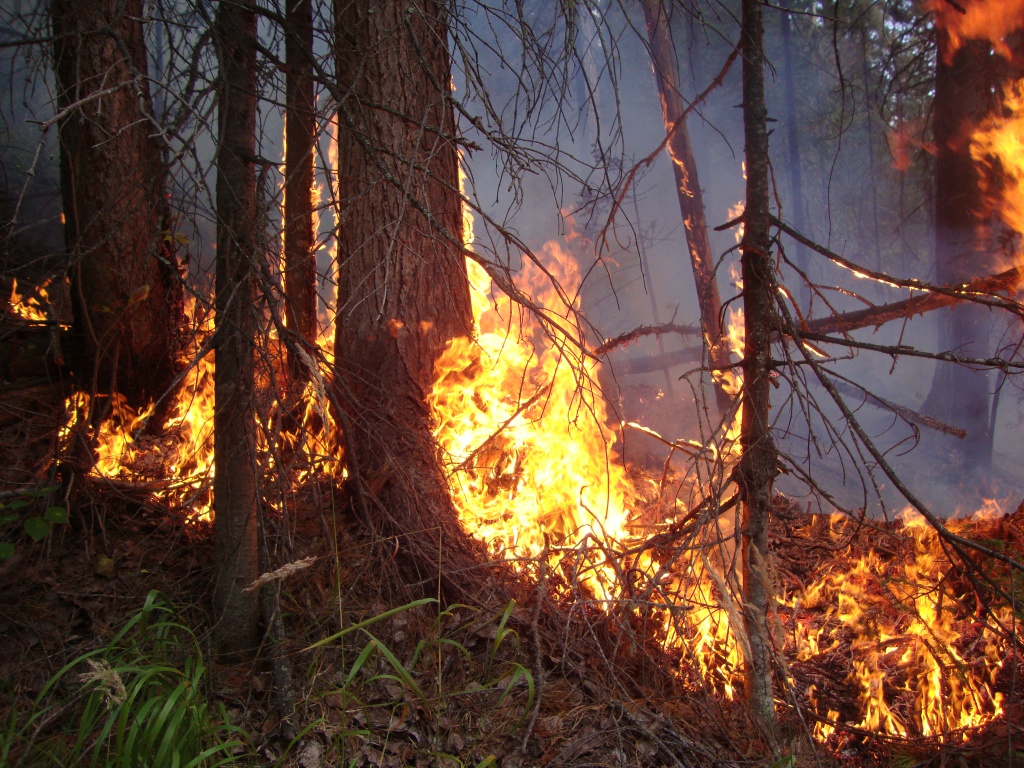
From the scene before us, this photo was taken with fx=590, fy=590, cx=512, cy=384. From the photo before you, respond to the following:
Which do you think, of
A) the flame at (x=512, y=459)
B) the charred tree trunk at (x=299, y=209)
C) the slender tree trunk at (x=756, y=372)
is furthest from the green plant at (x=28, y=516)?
the slender tree trunk at (x=756, y=372)

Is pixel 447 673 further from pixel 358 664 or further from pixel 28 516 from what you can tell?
pixel 28 516

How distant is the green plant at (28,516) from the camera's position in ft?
8.17

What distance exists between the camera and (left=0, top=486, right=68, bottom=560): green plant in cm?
249

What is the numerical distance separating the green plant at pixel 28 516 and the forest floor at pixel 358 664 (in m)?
0.02

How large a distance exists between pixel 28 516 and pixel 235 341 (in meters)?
1.44

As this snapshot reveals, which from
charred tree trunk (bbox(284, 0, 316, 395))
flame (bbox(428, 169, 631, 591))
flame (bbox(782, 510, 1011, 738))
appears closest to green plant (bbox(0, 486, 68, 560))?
charred tree trunk (bbox(284, 0, 316, 395))

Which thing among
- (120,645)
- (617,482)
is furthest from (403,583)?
(617,482)

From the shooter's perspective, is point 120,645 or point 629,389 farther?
point 629,389

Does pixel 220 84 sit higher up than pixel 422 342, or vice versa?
pixel 220 84

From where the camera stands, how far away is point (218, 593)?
2.56m

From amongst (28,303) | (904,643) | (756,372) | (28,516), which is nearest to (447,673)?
(756,372)

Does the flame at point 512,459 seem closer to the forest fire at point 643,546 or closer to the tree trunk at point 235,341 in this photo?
the forest fire at point 643,546

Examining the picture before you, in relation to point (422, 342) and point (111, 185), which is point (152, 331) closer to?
point (111, 185)

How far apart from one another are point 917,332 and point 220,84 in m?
26.2
